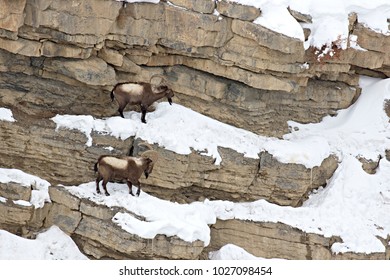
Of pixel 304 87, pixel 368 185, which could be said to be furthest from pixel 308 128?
pixel 368 185

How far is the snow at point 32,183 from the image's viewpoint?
1777cm

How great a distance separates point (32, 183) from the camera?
59.4 ft

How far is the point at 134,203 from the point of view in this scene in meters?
17.4

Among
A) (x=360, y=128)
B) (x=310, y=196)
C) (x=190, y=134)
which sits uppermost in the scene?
(x=360, y=128)

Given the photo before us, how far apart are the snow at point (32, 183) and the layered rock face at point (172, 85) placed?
0.27 meters

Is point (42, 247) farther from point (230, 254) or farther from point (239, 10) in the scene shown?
point (239, 10)

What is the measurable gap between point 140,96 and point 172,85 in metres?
1.37

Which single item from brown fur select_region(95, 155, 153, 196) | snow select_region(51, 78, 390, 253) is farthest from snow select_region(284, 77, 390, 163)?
brown fur select_region(95, 155, 153, 196)

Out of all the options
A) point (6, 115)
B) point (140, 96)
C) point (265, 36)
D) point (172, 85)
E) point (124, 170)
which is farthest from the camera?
point (172, 85)

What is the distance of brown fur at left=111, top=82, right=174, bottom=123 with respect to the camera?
19.3m

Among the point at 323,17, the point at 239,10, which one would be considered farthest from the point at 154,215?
the point at 323,17

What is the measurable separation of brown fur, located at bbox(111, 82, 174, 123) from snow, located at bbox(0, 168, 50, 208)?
2.81m

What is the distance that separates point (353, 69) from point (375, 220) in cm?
487

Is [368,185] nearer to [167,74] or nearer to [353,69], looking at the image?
[353,69]
